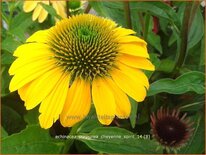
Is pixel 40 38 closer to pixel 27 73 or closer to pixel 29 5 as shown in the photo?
pixel 27 73

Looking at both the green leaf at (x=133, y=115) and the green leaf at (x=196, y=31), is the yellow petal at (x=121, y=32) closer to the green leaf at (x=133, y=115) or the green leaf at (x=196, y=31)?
the green leaf at (x=133, y=115)

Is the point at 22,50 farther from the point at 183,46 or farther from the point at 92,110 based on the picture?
the point at 183,46

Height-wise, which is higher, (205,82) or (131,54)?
(131,54)

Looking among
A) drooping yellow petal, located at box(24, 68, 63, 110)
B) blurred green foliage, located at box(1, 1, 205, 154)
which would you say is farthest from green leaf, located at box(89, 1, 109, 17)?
drooping yellow petal, located at box(24, 68, 63, 110)

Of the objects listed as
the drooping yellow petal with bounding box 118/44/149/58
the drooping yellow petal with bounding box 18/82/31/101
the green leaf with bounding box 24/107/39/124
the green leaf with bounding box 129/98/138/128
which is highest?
the drooping yellow petal with bounding box 118/44/149/58

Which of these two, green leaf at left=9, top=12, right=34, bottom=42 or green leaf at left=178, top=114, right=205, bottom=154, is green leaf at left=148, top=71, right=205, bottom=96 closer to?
green leaf at left=178, top=114, right=205, bottom=154

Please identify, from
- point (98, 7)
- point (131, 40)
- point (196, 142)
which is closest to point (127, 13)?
point (98, 7)

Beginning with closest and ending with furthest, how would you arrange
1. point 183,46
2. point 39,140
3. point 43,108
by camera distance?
point 43,108 → point 39,140 → point 183,46

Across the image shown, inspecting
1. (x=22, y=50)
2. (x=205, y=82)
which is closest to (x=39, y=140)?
(x=22, y=50)
